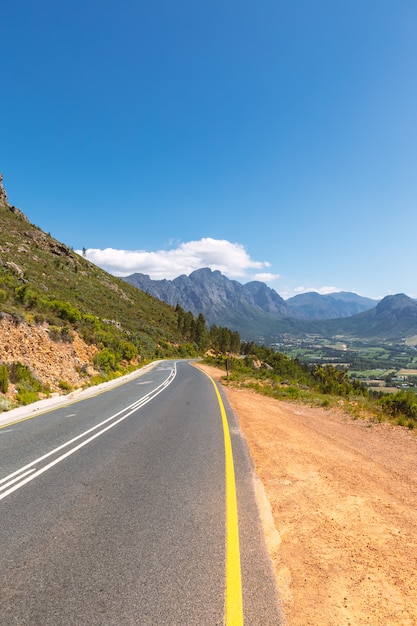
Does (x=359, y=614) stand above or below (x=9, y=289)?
below

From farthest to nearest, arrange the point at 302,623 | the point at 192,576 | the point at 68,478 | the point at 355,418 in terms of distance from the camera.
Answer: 1. the point at 355,418
2. the point at 68,478
3. the point at 192,576
4. the point at 302,623

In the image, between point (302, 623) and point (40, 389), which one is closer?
point (302, 623)

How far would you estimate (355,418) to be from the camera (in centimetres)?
1225

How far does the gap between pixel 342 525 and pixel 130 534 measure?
2851 mm

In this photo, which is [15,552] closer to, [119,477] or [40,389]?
[119,477]

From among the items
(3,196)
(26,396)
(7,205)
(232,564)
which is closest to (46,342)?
(26,396)

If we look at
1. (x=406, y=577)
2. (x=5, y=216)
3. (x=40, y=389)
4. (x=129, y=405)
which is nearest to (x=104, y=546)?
(x=406, y=577)

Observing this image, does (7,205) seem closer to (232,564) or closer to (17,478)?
(17,478)

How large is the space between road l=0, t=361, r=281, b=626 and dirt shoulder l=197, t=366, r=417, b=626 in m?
0.36

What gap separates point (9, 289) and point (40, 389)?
35.2ft

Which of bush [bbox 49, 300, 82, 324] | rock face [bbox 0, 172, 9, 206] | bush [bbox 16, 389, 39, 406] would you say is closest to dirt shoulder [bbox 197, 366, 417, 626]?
bush [bbox 16, 389, 39, 406]

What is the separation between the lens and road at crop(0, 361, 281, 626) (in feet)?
9.27

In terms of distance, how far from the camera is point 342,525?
436 centimetres

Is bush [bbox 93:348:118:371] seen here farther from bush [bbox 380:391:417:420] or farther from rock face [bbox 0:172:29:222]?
rock face [bbox 0:172:29:222]
